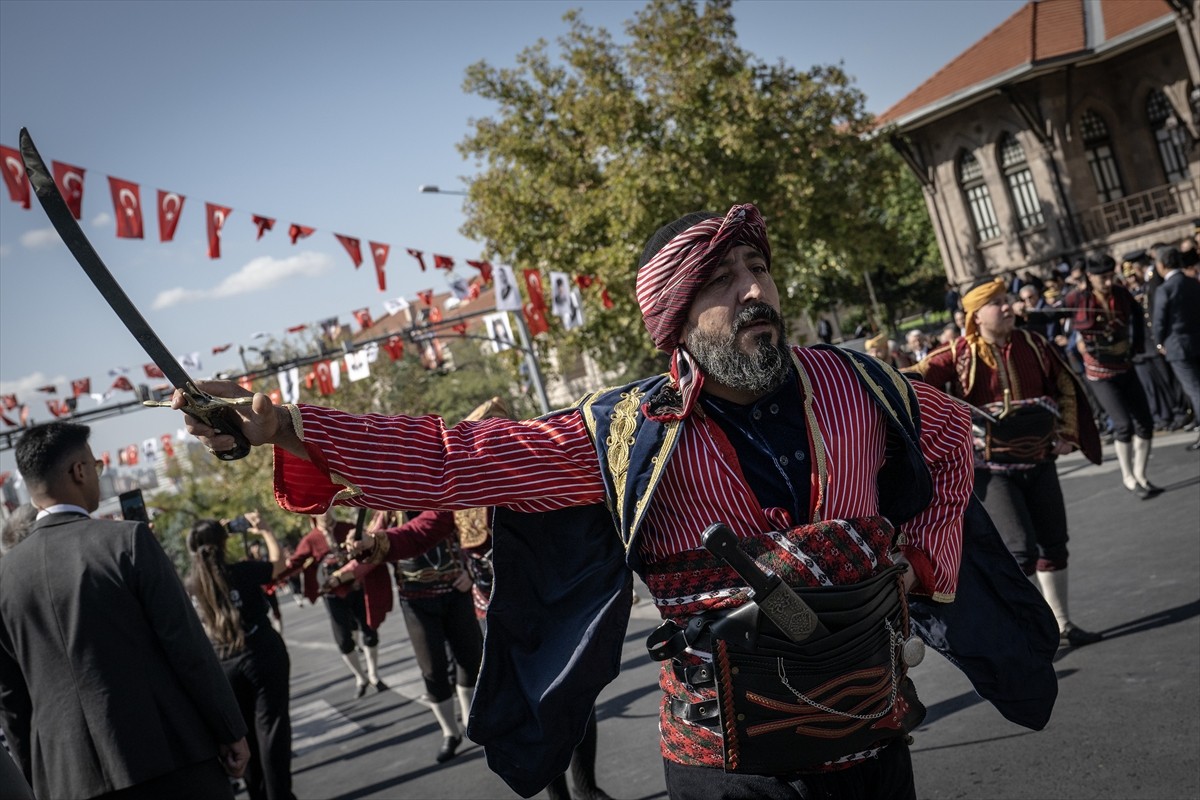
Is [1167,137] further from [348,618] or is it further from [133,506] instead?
[133,506]

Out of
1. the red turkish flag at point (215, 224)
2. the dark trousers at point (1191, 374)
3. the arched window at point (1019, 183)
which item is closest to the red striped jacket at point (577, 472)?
the dark trousers at point (1191, 374)

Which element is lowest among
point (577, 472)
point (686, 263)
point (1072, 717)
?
point (1072, 717)

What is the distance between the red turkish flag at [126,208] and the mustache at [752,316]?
1343 cm

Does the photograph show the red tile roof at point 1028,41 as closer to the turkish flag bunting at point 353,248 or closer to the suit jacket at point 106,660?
the turkish flag bunting at point 353,248

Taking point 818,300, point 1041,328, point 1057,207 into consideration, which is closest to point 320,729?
point 1041,328

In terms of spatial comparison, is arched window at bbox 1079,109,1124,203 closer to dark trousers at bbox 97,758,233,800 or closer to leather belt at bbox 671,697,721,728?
dark trousers at bbox 97,758,233,800

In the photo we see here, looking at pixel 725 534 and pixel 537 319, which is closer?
pixel 725 534

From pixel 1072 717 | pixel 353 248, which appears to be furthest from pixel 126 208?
pixel 1072 717

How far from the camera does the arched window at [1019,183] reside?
32.6 metres

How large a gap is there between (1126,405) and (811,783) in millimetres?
8631

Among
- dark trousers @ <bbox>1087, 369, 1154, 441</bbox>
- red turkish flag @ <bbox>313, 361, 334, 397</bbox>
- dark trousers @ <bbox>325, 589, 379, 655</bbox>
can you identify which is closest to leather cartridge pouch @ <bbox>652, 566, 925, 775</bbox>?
dark trousers @ <bbox>1087, 369, 1154, 441</bbox>

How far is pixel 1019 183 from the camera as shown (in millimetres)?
32875

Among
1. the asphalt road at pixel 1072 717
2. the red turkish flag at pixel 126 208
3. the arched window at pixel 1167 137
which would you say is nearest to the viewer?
the asphalt road at pixel 1072 717

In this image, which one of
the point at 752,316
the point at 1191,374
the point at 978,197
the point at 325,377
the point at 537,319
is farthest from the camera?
the point at 978,197
